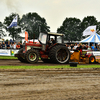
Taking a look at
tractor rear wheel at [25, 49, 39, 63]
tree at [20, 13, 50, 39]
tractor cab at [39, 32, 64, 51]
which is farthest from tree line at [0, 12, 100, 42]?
tractor rear wheel at [25, 49, 39, 63]

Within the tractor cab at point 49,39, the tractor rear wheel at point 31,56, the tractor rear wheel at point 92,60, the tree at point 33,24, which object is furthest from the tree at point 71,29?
the tractor rear wheel at point 31,56

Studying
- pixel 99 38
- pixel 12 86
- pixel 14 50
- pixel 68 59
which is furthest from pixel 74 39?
pixel 12 86

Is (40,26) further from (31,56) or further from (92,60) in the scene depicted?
(31,56)

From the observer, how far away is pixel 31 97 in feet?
14.3

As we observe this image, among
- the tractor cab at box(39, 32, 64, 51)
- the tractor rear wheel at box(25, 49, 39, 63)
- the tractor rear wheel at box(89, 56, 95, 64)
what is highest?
the tractor cab at box(39, 32, 64, 51)

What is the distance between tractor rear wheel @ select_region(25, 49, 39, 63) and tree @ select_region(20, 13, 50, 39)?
1903 inches

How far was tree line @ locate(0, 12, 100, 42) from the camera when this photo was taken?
6272 centimetres

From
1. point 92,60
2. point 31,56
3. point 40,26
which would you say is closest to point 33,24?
point 40,26

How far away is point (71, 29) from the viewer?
235ft

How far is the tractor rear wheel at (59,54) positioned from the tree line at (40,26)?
47643mm

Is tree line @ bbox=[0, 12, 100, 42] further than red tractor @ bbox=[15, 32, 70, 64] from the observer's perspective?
Yes

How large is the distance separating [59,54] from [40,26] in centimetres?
5227

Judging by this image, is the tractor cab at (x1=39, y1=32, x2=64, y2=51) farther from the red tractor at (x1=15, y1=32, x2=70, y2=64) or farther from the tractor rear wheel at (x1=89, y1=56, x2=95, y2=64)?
the tractor rear wheel at (x1=89, y1=56, x2=95, y2=64)

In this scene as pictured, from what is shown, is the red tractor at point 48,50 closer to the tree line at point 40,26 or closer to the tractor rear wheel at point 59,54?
the tractor rear wheel at point 59,54
